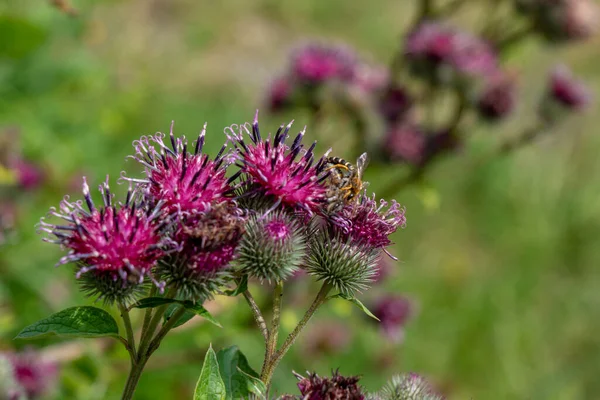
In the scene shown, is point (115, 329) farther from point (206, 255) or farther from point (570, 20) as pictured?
point (570, 20)

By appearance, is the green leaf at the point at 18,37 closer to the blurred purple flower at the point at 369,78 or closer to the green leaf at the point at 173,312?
the blurred purple flower at the point at 369,78

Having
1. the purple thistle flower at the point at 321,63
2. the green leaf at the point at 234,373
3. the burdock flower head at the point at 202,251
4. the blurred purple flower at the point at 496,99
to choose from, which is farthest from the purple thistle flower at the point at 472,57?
the green leaf at the point at 234,373

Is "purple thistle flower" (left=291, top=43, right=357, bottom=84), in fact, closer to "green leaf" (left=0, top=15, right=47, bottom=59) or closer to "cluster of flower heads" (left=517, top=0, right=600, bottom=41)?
"cluster of flower heads" (left=517, top=0, right=600, bottom=41)

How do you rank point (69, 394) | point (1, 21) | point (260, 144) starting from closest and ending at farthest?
1. point (260, 144)
2. point (69, 394)
3. point (1, 21)

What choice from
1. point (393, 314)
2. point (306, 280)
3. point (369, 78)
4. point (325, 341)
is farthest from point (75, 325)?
point (325, 341)

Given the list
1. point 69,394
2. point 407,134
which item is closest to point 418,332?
point 407,134
